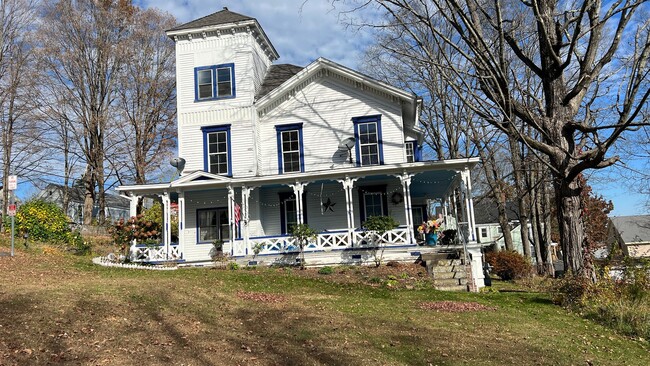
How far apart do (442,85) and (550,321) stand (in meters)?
18.8

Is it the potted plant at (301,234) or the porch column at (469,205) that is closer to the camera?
the porch column at (469,205)

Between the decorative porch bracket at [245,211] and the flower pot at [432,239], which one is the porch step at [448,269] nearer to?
the flower pot at [432,239]

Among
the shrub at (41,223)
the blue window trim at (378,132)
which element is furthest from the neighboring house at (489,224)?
the shrub at (41,223)

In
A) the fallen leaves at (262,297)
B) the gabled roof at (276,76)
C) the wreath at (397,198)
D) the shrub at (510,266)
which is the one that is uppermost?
the gabled roof at (276,76)

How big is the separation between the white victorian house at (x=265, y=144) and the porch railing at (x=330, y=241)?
1.93 ft

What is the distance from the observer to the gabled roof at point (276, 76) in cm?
2253

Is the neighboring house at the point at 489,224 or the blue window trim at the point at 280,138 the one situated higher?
the blue window trim at the point at 280,138

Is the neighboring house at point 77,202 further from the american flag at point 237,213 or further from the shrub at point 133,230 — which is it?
the american flag at point 237,213

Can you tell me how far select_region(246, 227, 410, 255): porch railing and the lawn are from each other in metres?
5.09

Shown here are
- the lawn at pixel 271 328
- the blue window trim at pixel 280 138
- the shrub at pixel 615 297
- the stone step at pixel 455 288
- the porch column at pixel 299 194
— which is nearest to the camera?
the lawn at pixel 271 328

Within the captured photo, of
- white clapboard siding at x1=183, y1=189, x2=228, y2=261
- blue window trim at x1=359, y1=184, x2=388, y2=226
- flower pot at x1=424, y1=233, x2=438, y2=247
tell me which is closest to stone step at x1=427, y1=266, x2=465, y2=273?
flower pot at x1=424, y1=233, x2=438, y2=247

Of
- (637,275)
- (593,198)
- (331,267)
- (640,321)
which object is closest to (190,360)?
(640,321)

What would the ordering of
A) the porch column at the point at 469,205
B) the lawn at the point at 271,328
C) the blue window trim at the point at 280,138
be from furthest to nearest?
the blue window trim at the point at 280,138 → the porch column at the point at 469,205 → the lawn at the point at 271,328

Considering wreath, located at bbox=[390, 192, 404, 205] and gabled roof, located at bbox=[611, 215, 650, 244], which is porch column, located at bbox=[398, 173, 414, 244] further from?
gabled roof, located at bbox=[611, 215, 650, 244]
